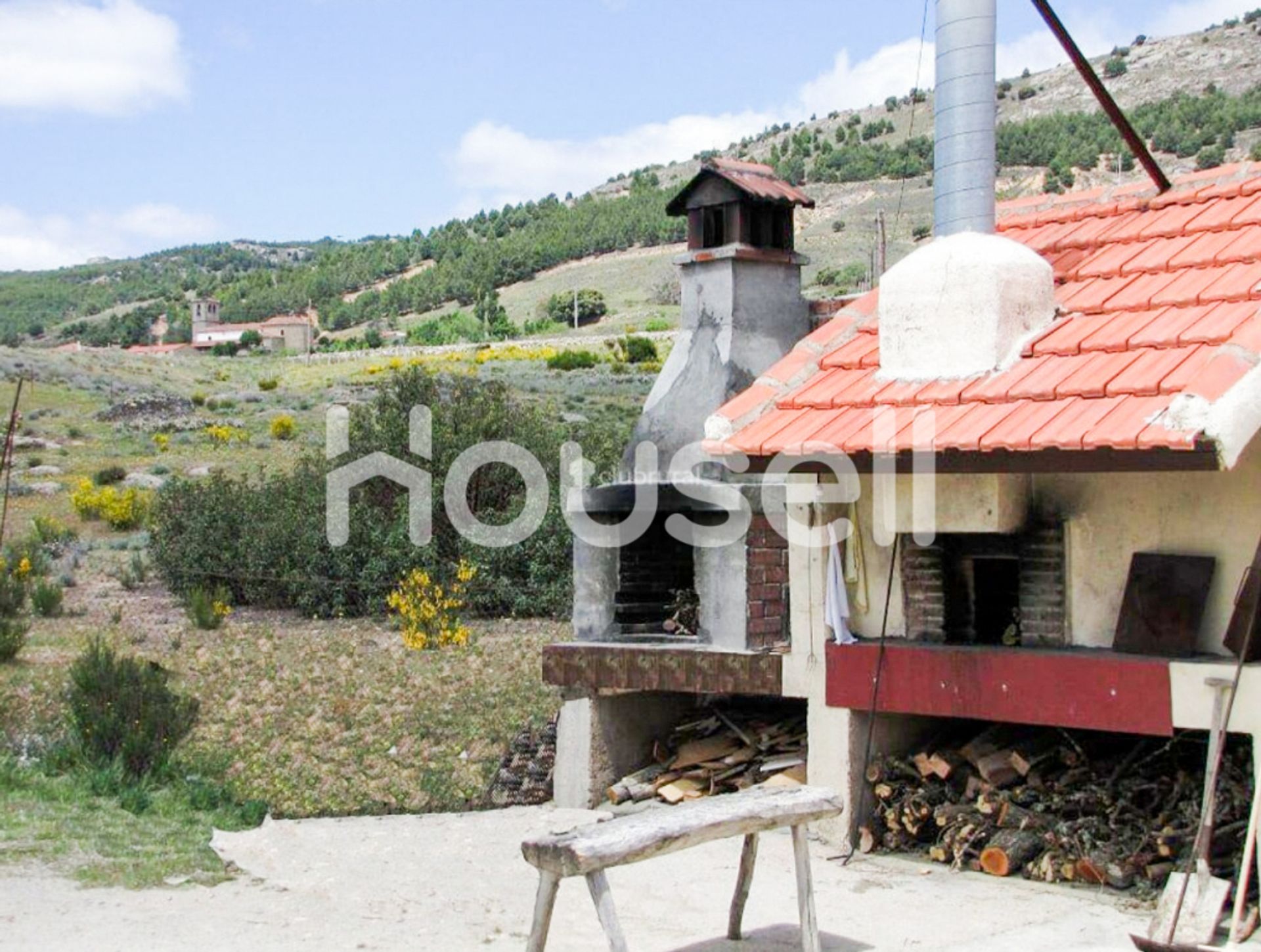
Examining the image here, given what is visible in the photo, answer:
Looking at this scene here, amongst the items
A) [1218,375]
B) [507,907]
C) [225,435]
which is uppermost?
[225,435]

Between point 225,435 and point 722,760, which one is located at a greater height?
point 225,435

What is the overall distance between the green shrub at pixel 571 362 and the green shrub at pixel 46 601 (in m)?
27.1

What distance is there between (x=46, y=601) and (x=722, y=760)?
43.2 feet

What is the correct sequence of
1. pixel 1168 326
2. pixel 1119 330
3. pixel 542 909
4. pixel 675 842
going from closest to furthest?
pixel 542 909 → pixel 675 842 → pixel 1168 326 → pixel 1119 330

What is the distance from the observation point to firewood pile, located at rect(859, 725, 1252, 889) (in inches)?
308

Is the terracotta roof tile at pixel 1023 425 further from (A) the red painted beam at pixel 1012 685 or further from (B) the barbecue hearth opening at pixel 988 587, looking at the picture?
(A) the red painted beam at pixel 1012 685

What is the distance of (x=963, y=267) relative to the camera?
8188 mm

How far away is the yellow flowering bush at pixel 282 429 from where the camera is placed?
3581cm

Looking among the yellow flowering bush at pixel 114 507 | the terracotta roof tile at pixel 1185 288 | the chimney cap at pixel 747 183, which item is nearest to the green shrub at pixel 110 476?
the yellow flowering bush at pixel 114 507

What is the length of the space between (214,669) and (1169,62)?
75.0m

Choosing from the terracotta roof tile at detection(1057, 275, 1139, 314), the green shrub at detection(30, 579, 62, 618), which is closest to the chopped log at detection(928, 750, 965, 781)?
the terracotta roof tile at detection(1057, 275, 1139, 314)

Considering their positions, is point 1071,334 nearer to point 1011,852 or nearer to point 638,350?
point 1011,852

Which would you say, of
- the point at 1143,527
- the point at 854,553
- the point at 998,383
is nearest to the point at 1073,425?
the point at 998,383

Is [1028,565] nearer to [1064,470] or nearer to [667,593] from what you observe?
[1064,470]
